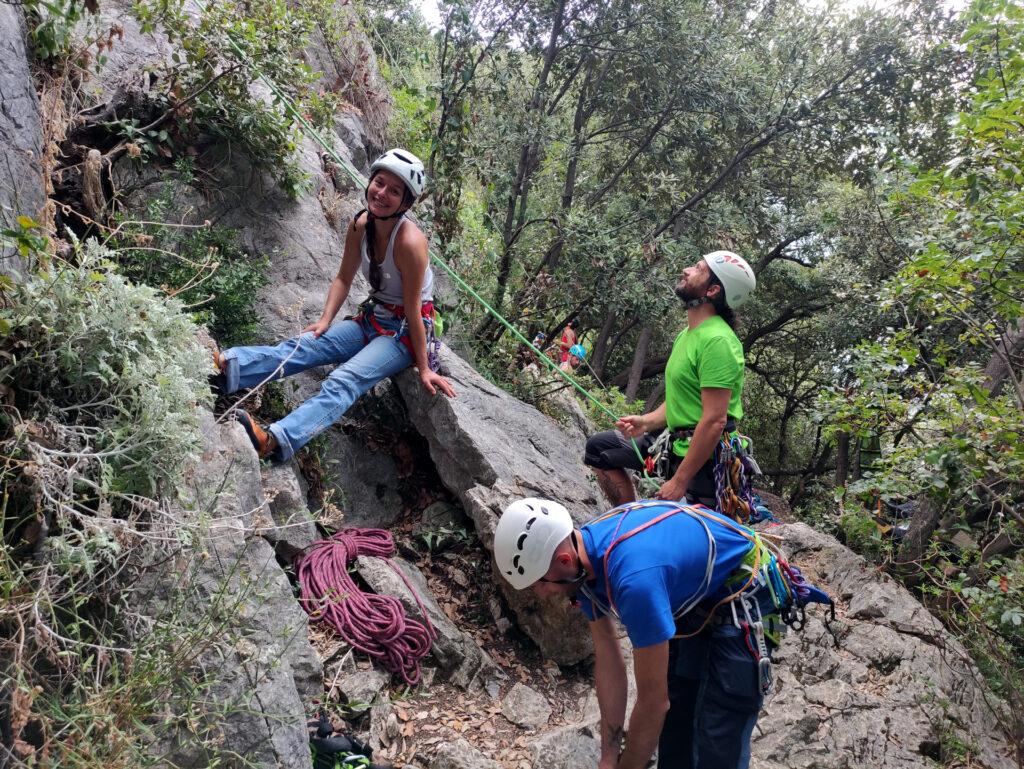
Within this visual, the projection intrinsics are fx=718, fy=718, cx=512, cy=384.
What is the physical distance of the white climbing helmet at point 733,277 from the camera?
3617 millimetres

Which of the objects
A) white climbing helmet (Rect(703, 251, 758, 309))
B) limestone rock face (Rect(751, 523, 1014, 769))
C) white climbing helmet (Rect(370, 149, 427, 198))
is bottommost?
limestone rock face (Rect(751, 523, 1014, 769))

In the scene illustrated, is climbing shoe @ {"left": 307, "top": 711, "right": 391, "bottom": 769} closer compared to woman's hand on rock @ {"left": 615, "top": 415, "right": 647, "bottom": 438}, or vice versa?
climbing shoe @ {"left": 307, "top": 711, "right": 391, "bottom": 769}

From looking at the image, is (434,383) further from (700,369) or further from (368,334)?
(700,369)

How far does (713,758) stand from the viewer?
9.11ft

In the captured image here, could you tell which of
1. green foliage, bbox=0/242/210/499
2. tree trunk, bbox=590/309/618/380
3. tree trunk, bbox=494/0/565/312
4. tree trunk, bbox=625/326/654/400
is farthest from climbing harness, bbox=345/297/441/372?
tree trunk, bbox=625/326/654/400

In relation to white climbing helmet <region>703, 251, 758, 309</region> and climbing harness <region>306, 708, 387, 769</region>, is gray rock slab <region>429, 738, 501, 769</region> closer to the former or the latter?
climbing harness <region>306, 708, 387, 769</region>

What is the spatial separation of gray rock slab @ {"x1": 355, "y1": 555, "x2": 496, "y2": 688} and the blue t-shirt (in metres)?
A: 1.32

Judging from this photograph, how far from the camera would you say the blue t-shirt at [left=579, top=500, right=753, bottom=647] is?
8.05 ft

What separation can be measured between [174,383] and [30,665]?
1.08m

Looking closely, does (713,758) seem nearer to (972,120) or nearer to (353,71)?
(972,120)

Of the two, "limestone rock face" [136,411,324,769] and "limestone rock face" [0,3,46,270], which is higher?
"limestone rock face" [0,3,46,270]

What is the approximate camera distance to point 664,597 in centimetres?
249

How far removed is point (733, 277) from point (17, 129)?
3339 millimetres

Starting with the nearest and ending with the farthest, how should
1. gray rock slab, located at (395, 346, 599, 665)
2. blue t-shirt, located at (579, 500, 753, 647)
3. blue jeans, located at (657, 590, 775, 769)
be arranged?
blue t-shirt, located at (579, 500, 753, 647) → blue jeans, located at (657, 590, 775, 769) → gray rock slab, located at (395, 346, 599, 665)
